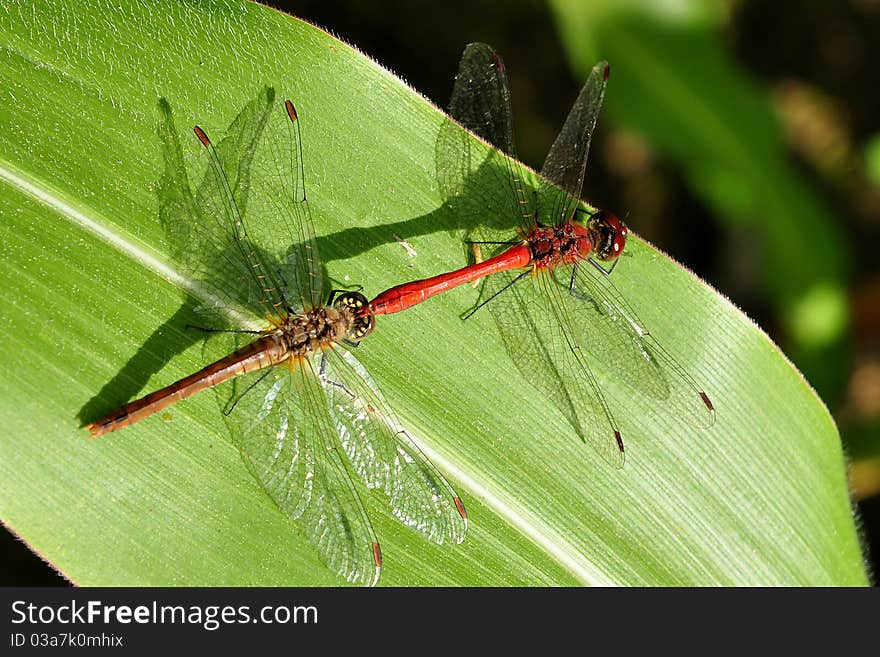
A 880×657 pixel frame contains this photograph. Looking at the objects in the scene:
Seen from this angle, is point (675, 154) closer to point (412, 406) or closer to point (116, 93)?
point (412, 406)

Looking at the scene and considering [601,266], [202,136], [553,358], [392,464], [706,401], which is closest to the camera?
[202,136]

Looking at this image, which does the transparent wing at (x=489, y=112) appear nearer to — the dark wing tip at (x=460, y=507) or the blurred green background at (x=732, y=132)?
the blurred green background at (x=732, y=132)

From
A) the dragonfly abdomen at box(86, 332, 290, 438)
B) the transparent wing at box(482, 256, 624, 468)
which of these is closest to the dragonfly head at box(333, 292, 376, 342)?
the dragonfly abdomen at box(86, 332, 290, 438)

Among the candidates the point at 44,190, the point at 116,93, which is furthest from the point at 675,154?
the point at 44,190

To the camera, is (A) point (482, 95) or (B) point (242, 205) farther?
(A) point (482, 95)

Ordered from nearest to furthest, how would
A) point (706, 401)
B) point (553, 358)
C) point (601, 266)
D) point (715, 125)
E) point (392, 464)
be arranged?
point (392, 464)
point (706, 401)
point (553, 358)
point (601, 266)
point (715, 125)

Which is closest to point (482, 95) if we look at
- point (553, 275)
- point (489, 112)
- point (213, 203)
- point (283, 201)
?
point (489, 112)

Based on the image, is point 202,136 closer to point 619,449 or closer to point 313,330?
point 313,330
